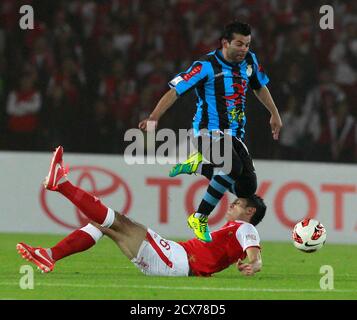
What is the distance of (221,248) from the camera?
858 centimetres

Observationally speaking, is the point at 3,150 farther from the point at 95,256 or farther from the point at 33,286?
the point at 33,286

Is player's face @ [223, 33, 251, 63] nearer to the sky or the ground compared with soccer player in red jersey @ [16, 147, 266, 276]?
nearer to the sky

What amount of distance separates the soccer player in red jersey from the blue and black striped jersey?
101 cm

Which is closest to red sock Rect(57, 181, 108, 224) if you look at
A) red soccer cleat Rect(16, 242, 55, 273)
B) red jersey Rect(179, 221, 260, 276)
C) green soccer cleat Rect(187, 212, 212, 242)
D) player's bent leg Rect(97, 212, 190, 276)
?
player's bent leg Rect(97, 212, 190, 276)

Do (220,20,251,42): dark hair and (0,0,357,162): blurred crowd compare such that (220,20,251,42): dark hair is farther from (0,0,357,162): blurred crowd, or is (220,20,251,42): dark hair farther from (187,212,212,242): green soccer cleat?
(0,0,357,162): blurred crowd

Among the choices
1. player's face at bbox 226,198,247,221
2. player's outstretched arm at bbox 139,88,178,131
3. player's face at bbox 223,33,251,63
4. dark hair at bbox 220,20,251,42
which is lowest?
player's face at bbox 226,198,247,221

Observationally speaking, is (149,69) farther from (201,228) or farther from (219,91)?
(201,228)

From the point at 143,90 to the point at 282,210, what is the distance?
2.43 metres

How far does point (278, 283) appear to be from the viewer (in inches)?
338

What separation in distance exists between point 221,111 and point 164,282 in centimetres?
182

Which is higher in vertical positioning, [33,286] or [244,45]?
[244,45]

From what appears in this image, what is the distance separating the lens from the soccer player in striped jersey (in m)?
9.20

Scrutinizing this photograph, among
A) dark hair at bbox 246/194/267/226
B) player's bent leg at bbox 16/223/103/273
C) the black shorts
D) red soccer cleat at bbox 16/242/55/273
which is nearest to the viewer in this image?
red soccer cleat at bbox 16/242/55/273
